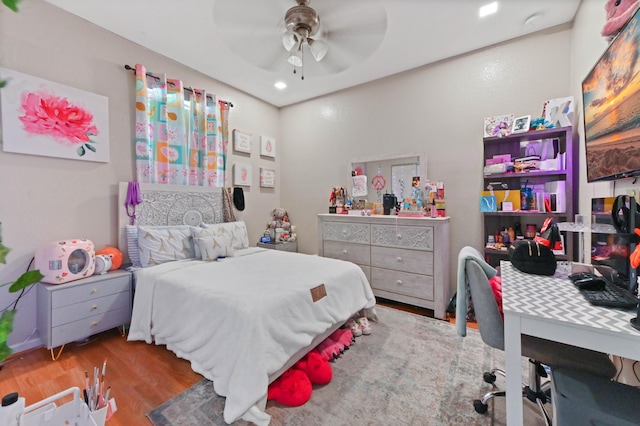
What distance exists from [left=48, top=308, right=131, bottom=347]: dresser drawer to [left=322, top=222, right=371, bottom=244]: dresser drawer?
7.20 ft

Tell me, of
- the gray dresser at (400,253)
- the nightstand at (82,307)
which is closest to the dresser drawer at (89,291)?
the nightstand at (82,307)

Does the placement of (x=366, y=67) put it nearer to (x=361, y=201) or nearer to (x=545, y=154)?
(x=361, y=201)

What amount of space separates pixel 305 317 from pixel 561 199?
2399mm

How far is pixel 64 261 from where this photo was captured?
2094mm

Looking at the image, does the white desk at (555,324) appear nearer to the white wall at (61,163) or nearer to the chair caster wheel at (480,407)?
the chair caster wheel at (480,407)

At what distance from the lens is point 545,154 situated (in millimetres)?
2420

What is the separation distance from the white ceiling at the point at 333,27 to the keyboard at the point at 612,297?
194cm

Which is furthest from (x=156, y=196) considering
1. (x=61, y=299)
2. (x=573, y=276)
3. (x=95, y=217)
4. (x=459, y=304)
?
(x=573, y=276)

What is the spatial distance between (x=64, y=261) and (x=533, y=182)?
4.20 meters

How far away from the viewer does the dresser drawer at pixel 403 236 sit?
106 inches

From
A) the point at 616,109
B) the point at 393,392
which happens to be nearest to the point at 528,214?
the point at 616,109

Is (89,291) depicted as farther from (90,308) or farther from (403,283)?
(403,283)

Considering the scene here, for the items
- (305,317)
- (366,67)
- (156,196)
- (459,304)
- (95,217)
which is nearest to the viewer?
(459,304)

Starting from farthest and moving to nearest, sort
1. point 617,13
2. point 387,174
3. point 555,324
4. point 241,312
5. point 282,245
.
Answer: point 282,245 → point 387,174 → point 241,312 → point 617,13 → point 555,324
